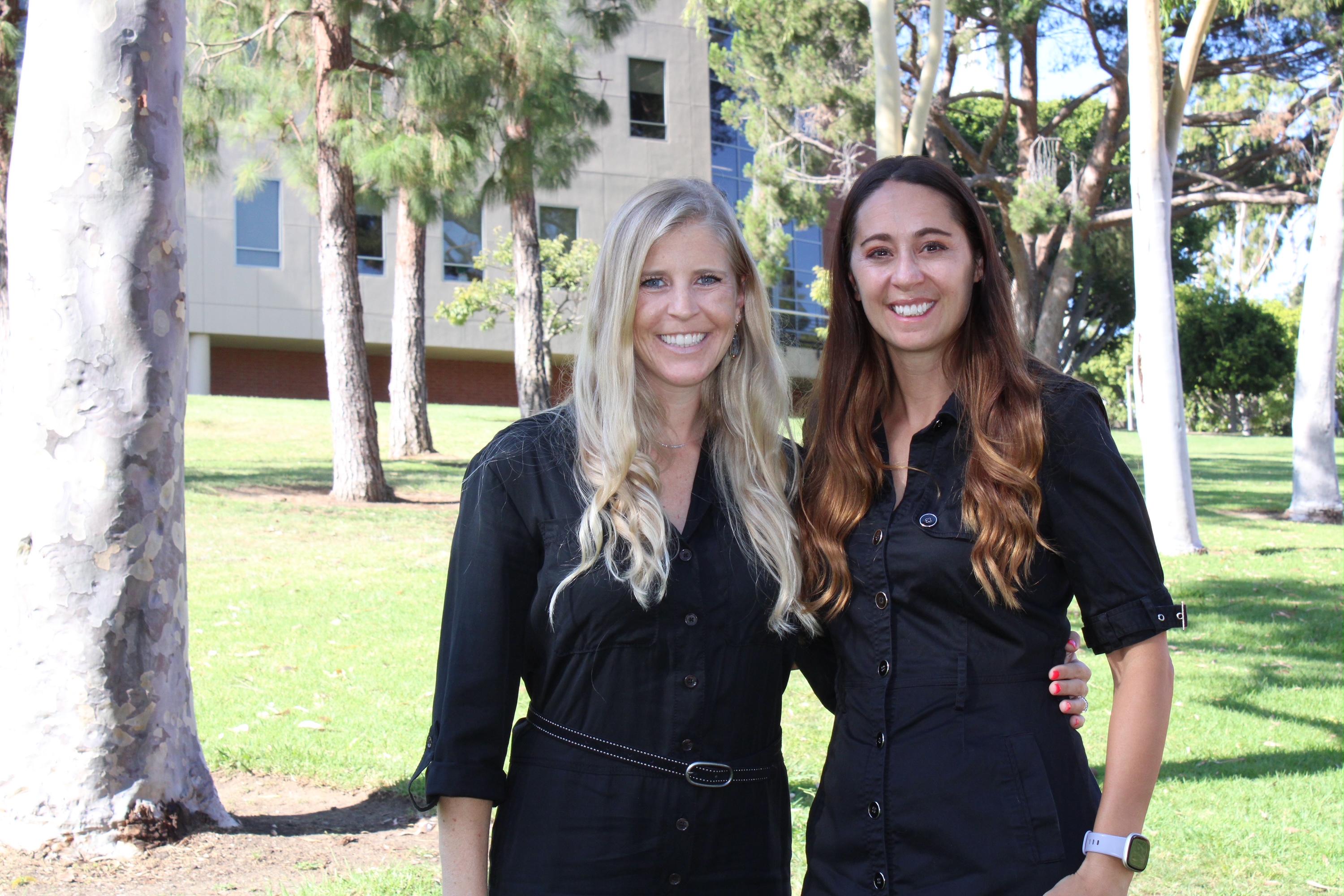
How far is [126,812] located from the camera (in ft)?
12.2

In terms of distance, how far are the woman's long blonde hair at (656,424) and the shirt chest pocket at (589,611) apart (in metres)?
0.02

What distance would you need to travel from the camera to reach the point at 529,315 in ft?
56.4

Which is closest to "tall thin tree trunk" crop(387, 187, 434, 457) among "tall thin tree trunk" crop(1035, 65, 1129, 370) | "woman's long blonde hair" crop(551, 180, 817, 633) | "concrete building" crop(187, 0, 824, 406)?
"tall thin tree trunk" crop(1035, 65, 1129, 370)

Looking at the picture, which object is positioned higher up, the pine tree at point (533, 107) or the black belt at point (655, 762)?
the pine tree at point (533, 107)

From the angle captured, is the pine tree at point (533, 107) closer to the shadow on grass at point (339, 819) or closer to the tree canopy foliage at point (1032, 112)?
the tree canopy foliage at point (1032, 112)

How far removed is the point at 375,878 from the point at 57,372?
75.4 inches

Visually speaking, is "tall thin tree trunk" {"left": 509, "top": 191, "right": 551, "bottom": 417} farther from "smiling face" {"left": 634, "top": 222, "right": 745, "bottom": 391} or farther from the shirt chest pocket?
the shirt chest pocket

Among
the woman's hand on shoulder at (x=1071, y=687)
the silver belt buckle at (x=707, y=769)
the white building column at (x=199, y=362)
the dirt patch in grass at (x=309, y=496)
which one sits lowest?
the dirt patch in grass at (x=309, y=496)

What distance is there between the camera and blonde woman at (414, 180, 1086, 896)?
211 cm

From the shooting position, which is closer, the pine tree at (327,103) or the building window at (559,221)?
the pine tree at (327,103)

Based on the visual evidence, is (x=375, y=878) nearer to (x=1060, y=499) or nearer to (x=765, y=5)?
(x=1060, y=499)

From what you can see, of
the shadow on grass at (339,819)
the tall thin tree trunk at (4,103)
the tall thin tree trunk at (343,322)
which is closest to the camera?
the shadow on grass at (339,819)

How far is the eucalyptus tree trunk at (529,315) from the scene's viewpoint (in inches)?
655

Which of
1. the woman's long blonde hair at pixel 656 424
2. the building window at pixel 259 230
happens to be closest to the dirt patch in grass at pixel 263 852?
the woman's long blonde hair at pixel 656 424
